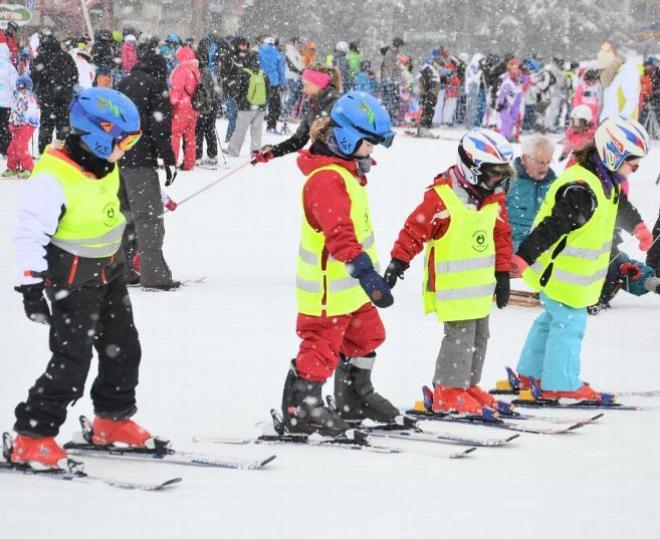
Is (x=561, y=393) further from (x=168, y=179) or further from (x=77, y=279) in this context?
(x=168, y=179)

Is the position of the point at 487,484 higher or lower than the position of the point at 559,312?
lower

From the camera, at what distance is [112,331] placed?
17.2 ft

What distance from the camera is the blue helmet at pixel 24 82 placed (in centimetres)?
1657

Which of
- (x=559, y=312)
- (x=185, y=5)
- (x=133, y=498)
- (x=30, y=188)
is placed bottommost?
(x=133, y=498)

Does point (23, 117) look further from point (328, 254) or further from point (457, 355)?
point (328, 254)

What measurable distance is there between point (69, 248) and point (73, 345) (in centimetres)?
38

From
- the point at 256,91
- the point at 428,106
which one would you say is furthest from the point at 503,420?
the point at 428,106

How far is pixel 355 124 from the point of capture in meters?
5.59

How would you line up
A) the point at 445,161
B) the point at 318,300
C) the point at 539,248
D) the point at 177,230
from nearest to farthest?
the point at 318,300, the point at 539,248, the point at 177,230, the point at 445,161

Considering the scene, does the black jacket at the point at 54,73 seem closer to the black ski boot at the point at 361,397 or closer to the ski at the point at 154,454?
the black ski boot at the point at 361,397

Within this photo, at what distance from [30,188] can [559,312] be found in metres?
2.96

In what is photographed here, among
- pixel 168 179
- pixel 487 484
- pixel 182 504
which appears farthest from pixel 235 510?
pixel 168 179

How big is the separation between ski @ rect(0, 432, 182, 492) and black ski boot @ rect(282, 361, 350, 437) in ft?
2.88

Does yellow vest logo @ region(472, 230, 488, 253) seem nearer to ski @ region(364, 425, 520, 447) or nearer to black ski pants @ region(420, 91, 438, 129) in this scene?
ski @ region(364, 425, 520, 447)
